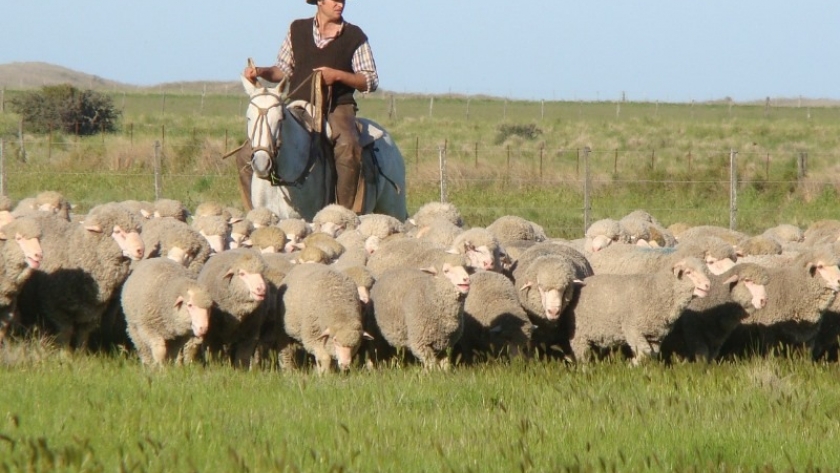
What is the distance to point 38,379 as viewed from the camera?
286 inches

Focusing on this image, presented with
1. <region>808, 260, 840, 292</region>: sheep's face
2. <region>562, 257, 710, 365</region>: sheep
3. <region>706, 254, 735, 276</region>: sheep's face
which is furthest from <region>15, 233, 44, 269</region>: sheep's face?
<region>808, 260, 840, 292</region>: sheep's face

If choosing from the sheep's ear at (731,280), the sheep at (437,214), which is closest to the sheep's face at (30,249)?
→ the sheep's ear at (731,280)

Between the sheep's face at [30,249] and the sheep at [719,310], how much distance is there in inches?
183

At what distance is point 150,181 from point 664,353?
1745cm

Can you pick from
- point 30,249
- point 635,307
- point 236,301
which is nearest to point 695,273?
point 635,307

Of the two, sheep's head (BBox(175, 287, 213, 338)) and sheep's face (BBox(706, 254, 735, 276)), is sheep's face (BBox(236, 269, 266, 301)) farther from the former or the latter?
sheep's face (BBox(706, 254, 735, 276))

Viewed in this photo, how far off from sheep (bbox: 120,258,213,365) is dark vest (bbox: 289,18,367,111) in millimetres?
5236

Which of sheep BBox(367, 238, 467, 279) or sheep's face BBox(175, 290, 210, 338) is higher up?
sheep BBox(367, 238, 467, 279)

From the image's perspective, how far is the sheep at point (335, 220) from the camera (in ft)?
41.5

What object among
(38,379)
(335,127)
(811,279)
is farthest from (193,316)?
(335,127)

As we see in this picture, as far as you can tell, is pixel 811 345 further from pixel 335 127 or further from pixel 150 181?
pixel 150 181

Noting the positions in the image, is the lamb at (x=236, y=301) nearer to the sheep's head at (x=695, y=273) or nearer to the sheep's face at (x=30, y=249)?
the sheep's face at (x=30, y=249)

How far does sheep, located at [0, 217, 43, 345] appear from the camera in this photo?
8617mm

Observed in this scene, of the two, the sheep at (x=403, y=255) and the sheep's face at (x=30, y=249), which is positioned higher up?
the sheep's face at (x=30, y=249)
